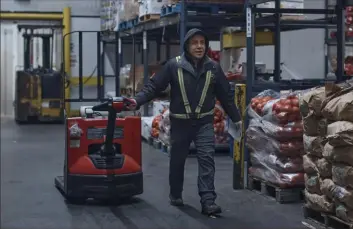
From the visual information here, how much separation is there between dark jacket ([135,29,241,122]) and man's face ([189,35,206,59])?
46 millimetres

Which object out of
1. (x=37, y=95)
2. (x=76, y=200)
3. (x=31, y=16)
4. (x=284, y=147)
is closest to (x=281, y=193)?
(x=284, y=147)

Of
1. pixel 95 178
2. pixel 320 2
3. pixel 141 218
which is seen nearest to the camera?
pixel 141 218

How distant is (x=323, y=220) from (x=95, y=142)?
260cm

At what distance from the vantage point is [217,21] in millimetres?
11609

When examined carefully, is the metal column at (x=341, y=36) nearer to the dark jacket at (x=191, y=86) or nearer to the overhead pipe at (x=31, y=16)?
the dark jacket at (x=191, y=86)

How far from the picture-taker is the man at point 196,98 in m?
7.36

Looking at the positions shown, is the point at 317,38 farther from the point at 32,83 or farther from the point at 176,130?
the point at 176,130

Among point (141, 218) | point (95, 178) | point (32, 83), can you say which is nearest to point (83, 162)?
point (95, 178)

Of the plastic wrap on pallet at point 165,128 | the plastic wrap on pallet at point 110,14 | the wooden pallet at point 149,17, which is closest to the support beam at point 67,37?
the plastic wrap on pallet at point 110,14

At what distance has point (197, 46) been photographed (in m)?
7.35

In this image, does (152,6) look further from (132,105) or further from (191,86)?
(132,105)

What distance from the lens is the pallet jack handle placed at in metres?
7.10

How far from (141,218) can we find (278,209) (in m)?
1.46

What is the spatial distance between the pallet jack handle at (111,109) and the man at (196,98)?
0.56 ft
